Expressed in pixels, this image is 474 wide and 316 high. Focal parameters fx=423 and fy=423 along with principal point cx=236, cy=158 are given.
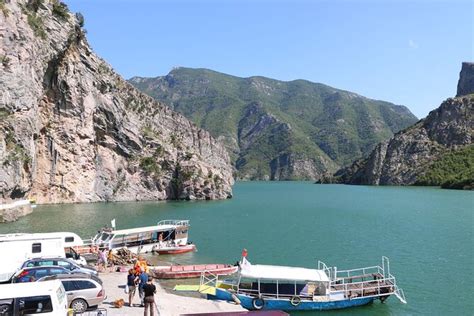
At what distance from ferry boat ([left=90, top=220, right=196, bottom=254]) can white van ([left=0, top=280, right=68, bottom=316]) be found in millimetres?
27643

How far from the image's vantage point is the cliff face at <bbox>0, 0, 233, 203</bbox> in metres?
77.1

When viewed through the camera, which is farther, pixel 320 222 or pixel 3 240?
pixel 320 222

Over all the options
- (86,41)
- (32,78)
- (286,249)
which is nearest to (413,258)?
(286,249)

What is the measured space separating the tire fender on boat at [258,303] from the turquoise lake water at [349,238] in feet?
19.9

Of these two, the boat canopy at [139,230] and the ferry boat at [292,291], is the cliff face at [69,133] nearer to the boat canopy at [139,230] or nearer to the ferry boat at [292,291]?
the boat canopy at [139,230]

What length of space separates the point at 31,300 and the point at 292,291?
18.3 m

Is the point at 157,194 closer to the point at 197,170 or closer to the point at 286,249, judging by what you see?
the point at 197,170

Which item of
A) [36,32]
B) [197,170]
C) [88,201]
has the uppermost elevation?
[36,32]

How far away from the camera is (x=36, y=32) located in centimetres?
8931

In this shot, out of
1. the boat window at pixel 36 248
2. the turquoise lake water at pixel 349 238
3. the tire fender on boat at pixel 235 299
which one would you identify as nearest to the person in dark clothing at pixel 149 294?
the tire fender on boat at pixel 235 299

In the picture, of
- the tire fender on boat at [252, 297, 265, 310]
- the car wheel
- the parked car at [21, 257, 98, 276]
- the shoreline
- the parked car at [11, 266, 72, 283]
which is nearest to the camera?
the car wheel

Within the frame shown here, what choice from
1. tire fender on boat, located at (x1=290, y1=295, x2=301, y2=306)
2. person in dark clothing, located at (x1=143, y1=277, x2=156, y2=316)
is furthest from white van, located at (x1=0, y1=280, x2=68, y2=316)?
tire fender on boat, located at (x1=290, y1=295, x2=301, y2=306)

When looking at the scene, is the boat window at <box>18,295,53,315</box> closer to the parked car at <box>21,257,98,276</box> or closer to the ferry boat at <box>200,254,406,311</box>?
the parked car at <box>21,257,98,276</box>

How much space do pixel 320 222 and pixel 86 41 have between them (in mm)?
84470
